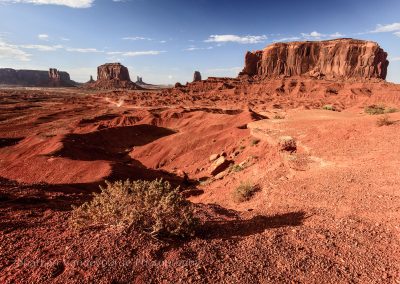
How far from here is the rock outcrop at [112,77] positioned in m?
155

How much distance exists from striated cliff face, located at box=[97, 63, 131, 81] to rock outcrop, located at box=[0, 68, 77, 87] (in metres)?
26.9

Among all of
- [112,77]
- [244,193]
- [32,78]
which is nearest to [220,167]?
[244,193]

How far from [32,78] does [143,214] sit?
224997 millimetres

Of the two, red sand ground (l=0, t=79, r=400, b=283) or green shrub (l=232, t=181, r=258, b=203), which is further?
green shrub (l=232, t=181, r=258, b=203)

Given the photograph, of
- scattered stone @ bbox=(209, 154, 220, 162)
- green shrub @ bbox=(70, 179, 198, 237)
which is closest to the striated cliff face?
scattered stone @ bbox=(209, 154, 220, 162)

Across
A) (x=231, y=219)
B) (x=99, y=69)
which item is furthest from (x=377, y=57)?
(x=99, y=69)

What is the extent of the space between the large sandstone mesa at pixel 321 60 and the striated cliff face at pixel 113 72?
323 feet

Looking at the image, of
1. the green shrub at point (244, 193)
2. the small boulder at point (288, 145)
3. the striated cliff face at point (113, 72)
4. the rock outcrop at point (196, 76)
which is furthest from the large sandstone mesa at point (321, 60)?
the striated cliff face at point (113, 72)

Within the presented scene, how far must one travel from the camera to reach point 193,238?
4.72 meters

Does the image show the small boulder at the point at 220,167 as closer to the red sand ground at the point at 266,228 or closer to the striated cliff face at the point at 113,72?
the red sand ground at the point at 266,228

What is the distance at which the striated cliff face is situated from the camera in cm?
16800

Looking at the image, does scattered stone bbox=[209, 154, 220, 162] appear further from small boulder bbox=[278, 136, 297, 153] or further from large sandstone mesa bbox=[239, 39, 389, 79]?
large sandstone mesa bbox=[239, 39, 389, 79]

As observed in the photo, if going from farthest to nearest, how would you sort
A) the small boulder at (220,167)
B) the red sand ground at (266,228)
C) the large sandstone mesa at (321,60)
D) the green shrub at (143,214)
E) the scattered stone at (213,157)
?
the large sandstone mesa at (321,60)
the scattered stone at (213,157)
the small boulder at (220,167)
the green shrub at (143,214)
the red sand ground at (266,228)

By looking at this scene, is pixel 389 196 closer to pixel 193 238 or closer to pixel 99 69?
pixel 193 238
